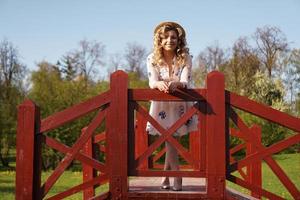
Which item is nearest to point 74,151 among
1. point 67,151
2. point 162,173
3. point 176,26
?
point 67,151

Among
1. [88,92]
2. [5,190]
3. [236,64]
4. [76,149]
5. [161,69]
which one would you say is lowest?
[5,190]

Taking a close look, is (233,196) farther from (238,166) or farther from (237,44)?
(237,44)

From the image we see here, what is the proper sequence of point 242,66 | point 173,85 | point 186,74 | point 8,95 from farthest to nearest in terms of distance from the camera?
point 242,66 < point 8,95 < point 186,74 < point 173,85

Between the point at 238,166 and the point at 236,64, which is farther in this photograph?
the point at 236,64

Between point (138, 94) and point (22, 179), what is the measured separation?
52.8 inches

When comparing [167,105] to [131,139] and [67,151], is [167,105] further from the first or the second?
[67,151]

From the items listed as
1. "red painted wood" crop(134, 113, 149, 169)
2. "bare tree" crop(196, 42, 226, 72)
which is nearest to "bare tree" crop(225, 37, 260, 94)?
"bare tree" crop(196, 42, 226, 72)

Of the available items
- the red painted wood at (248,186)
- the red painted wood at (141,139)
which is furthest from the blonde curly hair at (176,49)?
the red painted wood at (141,139)

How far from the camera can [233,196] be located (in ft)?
14.5

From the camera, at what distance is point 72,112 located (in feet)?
14.3

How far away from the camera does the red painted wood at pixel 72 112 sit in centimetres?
432

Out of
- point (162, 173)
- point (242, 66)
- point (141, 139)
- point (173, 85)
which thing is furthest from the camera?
point (242, 66)

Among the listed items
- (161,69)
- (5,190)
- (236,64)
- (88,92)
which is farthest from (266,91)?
(161,69)

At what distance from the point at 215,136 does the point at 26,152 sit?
1773mm
